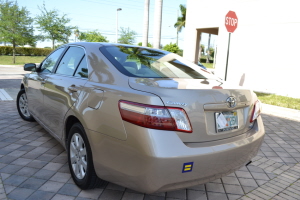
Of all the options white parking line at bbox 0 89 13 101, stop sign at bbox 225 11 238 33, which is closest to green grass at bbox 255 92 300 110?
stop sign at bbox 225 11 238 33

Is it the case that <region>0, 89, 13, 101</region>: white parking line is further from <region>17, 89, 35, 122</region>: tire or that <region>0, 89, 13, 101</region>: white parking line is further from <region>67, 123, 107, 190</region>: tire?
<region>67, 123, 107, 190</region>: tire

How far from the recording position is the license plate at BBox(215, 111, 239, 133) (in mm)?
2266

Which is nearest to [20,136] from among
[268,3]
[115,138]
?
[115,138]

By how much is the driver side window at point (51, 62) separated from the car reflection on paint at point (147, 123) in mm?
770

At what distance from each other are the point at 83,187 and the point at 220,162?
1.41 meters

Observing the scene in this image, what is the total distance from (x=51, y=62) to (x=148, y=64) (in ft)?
5.94

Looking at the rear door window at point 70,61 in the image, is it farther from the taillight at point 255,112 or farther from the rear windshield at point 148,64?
the taillight at point 255,112

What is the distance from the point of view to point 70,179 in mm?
2980

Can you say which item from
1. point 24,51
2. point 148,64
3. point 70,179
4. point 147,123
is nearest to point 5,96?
point 70,179

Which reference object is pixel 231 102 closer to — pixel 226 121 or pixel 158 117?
pixel 226 121

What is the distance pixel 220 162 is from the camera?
2.25 metres

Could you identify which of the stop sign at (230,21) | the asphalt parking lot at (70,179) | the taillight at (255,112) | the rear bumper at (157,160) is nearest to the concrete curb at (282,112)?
the stop sign at (230,21)

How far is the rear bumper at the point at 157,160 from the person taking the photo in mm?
1963

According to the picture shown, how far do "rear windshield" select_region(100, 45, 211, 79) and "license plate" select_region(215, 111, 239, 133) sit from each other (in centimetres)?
70
